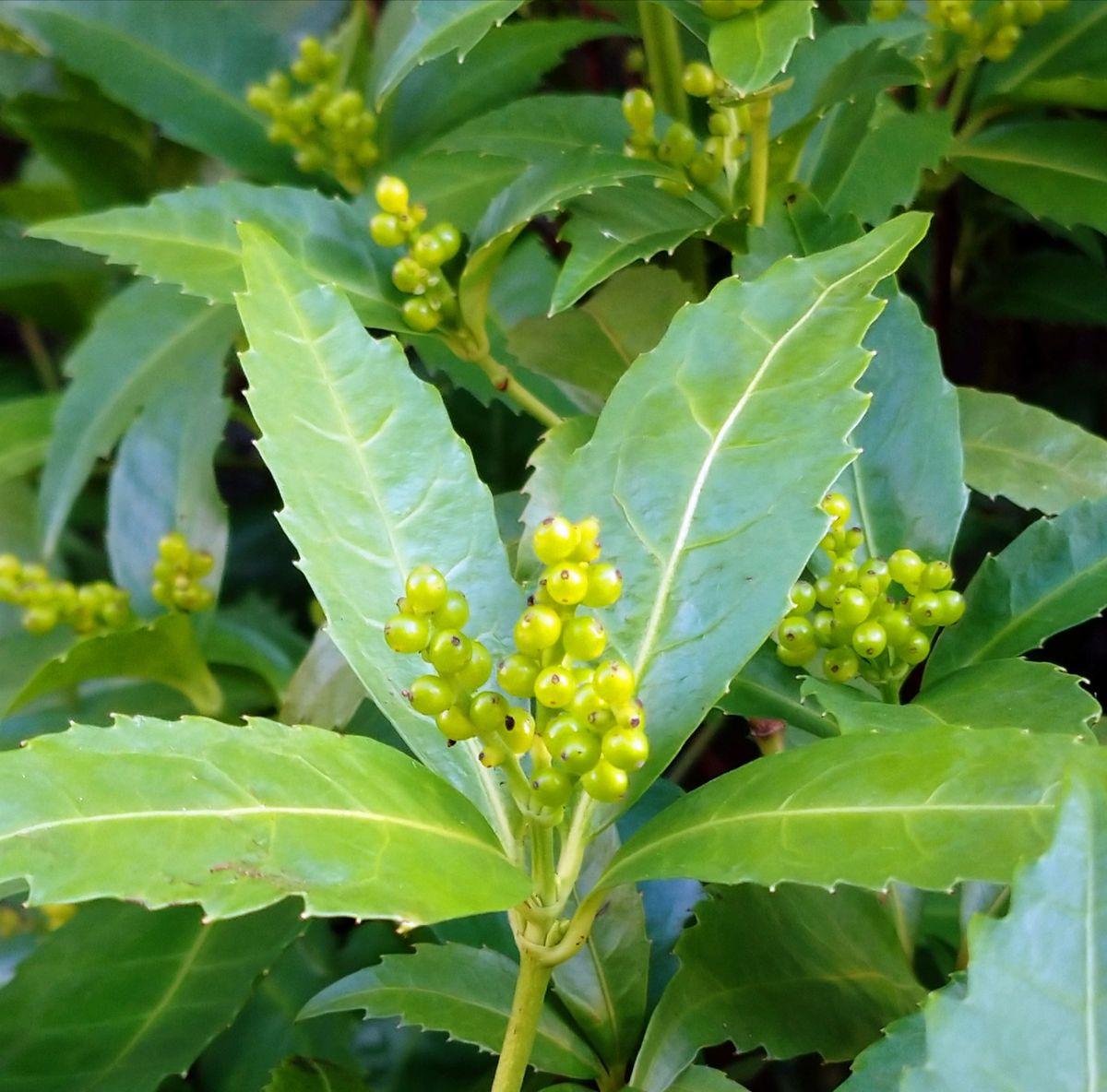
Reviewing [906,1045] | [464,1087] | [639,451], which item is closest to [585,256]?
[639,451]

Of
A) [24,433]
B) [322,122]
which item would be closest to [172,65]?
[322,122]

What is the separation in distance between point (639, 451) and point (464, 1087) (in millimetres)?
426

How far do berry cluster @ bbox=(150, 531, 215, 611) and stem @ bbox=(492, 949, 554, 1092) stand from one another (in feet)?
1.59

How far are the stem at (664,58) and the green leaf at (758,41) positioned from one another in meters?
0.19

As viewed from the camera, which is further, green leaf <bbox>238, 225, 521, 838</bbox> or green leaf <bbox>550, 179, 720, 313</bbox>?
green leaf <bbox>550, 179, 720, 313</bbox>

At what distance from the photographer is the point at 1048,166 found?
709mm

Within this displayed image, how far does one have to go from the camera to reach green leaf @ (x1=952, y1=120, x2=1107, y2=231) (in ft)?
2.25

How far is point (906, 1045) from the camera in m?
0.42

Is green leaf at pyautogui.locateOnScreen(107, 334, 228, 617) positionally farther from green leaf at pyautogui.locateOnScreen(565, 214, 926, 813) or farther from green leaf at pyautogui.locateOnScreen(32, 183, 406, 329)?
green leaf at pyautogui.locateOnScreen(565, 214, 926, 813)

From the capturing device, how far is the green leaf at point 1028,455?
1.90 feet

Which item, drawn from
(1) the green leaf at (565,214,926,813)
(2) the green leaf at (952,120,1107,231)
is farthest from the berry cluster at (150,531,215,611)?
(2) the green leaf at (952,120,1107,231)

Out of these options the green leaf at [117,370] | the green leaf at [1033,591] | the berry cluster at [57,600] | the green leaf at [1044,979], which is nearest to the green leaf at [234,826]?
the green leaf at [1044,979]

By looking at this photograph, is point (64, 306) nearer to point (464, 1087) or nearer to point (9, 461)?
point (9, 461)

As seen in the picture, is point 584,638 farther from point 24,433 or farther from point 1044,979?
point 24,433
